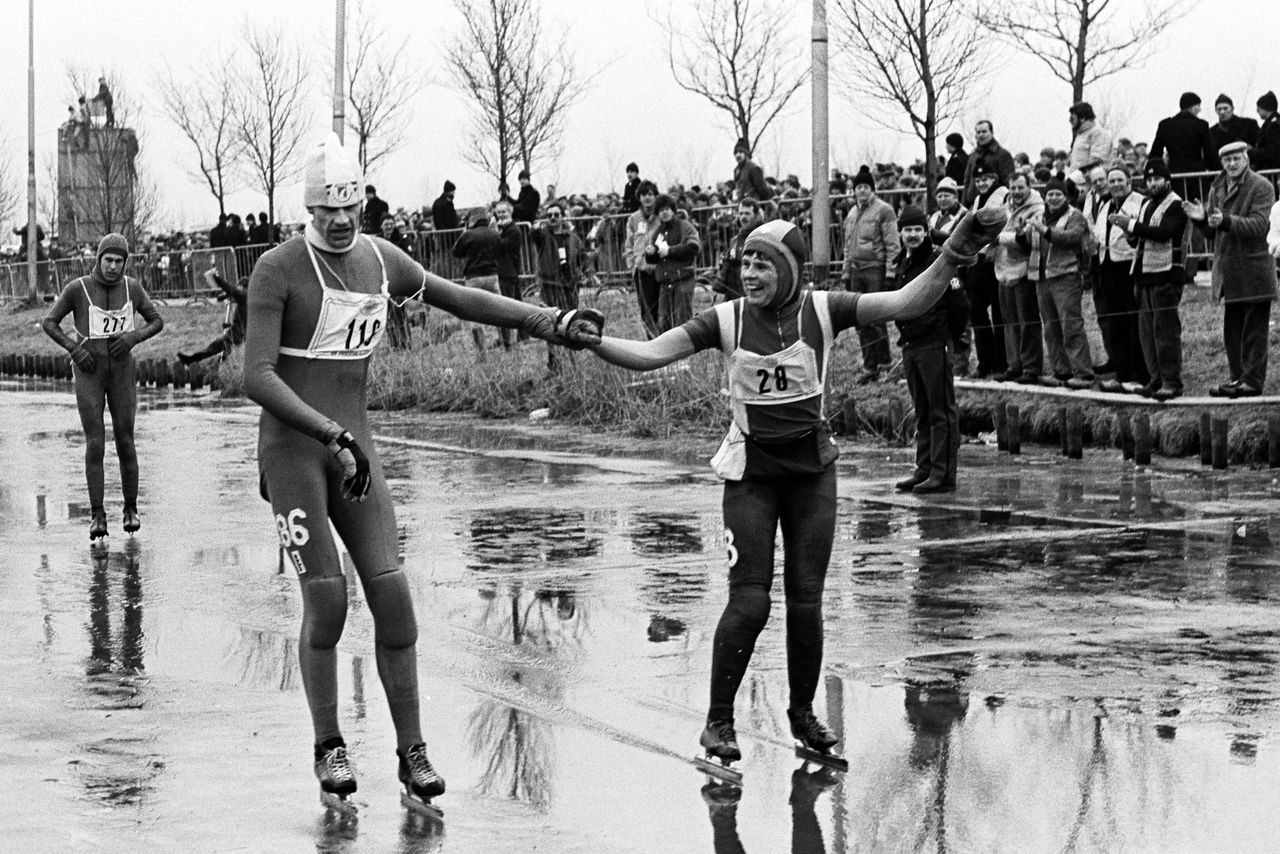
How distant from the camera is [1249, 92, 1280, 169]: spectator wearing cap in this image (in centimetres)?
1986

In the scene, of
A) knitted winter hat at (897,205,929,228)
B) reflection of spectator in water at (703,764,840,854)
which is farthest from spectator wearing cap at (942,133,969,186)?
reflection of spectator in water at (703,764,840,854)

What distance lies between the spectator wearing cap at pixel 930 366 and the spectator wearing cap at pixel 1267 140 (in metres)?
6.73

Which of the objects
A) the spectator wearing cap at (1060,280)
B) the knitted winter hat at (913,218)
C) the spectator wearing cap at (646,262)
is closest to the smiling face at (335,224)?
the knitted winter hat at (913,218)

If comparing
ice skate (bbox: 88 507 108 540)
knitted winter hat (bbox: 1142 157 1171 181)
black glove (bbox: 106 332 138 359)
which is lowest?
ice skate (bbox: 88 507 108 540)

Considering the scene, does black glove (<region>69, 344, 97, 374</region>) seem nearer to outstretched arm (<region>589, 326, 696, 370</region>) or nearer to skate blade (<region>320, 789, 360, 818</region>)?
outstretched arm (<region>589, 326, 696, 370</region>)

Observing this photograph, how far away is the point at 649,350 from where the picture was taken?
7281 mm

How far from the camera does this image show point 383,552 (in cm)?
674

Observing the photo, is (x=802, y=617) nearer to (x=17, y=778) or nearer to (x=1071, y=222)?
(x=17, y=778)

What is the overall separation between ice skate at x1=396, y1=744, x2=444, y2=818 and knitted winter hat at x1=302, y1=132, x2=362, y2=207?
195cm

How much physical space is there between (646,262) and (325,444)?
15.3 m

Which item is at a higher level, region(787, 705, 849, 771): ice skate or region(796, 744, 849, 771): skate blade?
region(787, 705, 849, 771): ice skate

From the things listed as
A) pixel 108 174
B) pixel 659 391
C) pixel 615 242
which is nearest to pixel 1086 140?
pixel 659 391

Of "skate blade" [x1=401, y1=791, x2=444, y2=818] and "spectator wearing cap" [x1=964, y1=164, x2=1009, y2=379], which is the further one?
"spectator wearing cap" [x1=964, y1=164, x2=1009, y2=379]

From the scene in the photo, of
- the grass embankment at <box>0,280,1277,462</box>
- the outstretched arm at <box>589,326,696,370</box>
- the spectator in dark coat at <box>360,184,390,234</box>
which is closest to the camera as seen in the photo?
the outstretched arm at <box>589,326,696,370</box>
